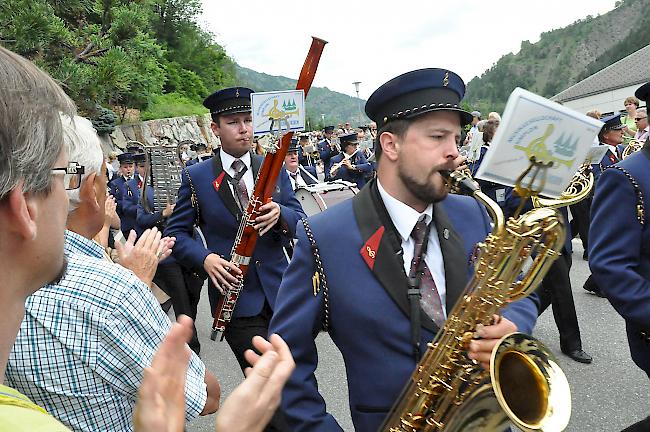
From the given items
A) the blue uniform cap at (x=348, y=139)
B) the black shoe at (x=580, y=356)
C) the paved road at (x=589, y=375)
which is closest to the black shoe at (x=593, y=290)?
the paved road at (x=589, y=375)

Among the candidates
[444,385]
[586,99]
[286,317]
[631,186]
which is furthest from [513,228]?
[586,99]

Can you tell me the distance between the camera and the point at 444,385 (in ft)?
6.01

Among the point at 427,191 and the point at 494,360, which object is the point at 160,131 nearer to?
the point at 427,191

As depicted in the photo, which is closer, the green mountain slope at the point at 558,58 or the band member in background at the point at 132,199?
the band member in background at the point at 132,199

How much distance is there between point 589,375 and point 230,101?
3.68 meters

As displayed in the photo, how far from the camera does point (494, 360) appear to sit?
1669 millimetres

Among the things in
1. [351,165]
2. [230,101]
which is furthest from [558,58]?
[230,101]

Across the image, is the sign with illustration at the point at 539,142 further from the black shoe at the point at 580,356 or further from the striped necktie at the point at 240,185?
the black shoe at the point at 580,356

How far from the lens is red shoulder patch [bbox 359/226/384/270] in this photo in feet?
6.27

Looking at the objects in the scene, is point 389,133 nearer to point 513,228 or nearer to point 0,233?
point 513,228

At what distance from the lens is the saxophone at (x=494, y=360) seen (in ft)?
5.67

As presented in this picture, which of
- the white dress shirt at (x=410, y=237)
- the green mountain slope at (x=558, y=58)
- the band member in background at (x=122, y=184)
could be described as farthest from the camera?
the green mountain slope at (x=558, y=58)

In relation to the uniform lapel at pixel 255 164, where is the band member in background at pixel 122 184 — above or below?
below

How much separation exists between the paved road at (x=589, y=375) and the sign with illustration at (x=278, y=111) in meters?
2.26
